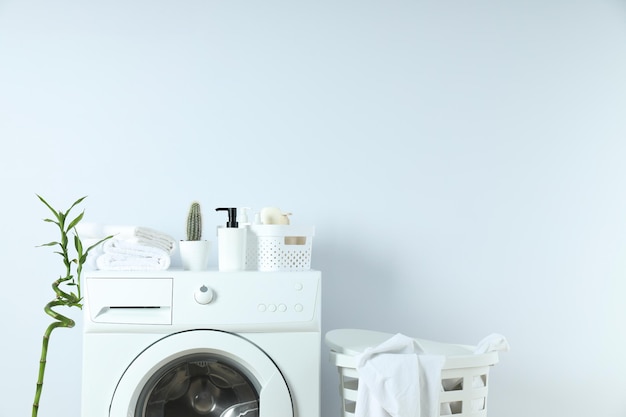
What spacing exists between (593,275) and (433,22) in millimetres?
1197

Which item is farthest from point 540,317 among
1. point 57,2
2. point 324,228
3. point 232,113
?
point 57,2

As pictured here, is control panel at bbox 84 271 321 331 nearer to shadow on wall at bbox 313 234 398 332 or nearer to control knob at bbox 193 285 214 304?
control knob at bbox 193 285 214 304

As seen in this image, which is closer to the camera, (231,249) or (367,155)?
(231,249)

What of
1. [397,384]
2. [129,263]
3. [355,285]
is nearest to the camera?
[397,384]

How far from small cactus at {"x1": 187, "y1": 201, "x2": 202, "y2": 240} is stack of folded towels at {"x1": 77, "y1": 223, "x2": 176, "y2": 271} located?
0.32 feet

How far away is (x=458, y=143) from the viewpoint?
2.55 metres

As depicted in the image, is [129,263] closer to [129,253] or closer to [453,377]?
[129,253]

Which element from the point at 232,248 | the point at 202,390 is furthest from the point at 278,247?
the point at 202,390

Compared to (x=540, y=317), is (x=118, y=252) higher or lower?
higher

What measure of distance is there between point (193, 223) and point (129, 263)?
0.23m

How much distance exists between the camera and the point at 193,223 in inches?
80.2

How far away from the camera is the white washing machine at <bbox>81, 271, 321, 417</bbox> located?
181 cm

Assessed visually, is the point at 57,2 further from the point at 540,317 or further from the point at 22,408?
the point at 540,317

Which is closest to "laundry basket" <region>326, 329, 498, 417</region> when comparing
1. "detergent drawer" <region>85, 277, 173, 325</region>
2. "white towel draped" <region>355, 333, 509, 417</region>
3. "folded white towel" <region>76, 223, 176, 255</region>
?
"white towel draped" <region>355, 333, 509, 417</region>
